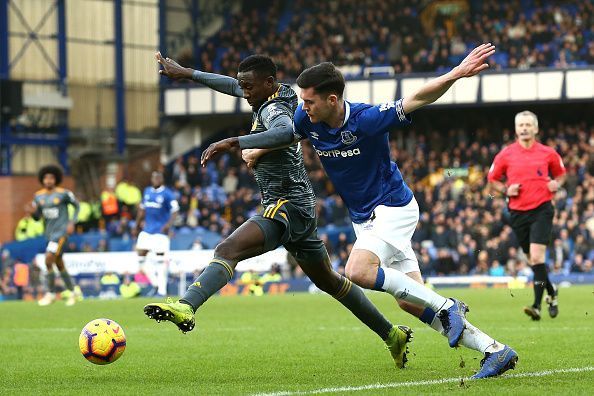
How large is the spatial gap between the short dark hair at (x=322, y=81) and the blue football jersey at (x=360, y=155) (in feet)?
0.69

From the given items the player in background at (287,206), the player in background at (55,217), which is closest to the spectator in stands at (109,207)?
the player in background at (55,217)

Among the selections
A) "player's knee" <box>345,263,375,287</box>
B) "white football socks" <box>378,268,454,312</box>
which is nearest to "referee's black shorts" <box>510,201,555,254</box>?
"white football socks" <box>378,268,454,312</box>

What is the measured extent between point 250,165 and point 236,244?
2.45ft

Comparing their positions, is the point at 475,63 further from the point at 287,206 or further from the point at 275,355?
the point at 275,355

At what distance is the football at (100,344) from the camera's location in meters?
8.01

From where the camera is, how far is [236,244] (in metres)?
8.06

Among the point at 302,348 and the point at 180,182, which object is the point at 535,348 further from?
the point at 180,182

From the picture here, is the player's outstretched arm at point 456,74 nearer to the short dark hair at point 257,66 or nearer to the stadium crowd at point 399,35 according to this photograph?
the short dark hair at point 257,66

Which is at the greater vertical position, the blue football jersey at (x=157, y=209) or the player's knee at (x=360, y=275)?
the blue football jersey at (x=157, y=209)

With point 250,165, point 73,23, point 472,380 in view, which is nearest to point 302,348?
point 250,165

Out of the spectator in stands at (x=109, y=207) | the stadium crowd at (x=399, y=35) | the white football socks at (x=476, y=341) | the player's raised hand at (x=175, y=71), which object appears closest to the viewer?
the white football socks at (x=476, y=341)

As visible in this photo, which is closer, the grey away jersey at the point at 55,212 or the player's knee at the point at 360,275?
the player's knee at the point at 360,275

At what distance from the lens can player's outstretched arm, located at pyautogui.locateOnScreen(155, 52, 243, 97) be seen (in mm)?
9320

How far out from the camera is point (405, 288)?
773 cm
